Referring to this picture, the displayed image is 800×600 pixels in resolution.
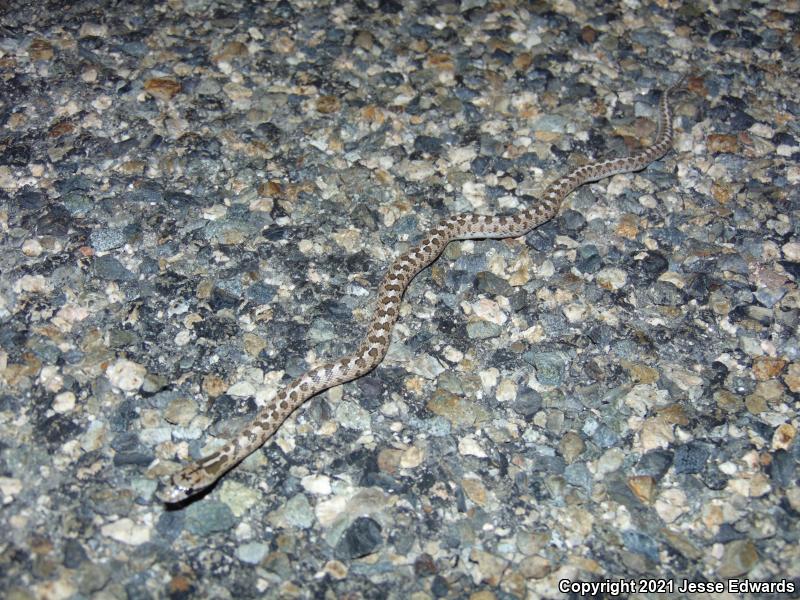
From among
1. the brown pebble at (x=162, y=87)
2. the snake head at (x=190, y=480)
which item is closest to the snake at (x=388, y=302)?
the snake head at (x=190, y=480)

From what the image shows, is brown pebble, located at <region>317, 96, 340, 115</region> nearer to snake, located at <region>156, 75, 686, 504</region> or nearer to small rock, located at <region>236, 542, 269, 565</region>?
snake, located at <region>156, 75, 686, 504</region>

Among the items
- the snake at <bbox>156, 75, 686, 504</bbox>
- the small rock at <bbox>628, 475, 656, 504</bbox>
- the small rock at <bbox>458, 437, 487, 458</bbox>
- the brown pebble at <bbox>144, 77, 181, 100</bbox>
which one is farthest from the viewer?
the brown pebble at <bbox>144, 77, 181, 100</bbox>

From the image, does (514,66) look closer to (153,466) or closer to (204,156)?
(204,156)

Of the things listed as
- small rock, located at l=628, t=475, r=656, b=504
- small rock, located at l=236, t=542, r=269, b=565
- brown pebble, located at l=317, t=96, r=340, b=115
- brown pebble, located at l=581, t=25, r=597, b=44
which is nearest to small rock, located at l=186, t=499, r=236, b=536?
small rock, located at l=236, t=542, r=269, b=565

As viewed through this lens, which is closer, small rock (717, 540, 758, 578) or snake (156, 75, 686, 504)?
small rock (717, 540, 758, 578)

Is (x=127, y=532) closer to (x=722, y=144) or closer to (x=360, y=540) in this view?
(x=360, y=540)

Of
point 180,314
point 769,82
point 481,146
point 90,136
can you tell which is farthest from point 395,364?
point 769,82
